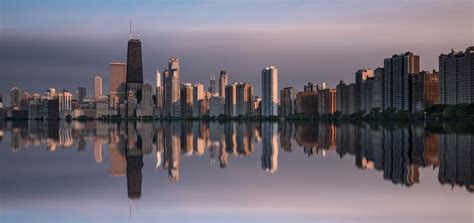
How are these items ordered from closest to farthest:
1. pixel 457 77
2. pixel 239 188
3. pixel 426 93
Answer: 1. pixel 239 188
2. pixel 457 77
3. pixel 426 93

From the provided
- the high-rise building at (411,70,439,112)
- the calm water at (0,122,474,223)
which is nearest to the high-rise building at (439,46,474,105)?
the high-rise building at (411,70,439,112)

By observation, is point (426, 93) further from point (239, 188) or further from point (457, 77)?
point (239, 188)

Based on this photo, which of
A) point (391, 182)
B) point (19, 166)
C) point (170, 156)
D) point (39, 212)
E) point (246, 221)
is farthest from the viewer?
point (170, 156)

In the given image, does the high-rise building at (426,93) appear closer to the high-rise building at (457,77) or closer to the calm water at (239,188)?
the high-rise building at (457,77)

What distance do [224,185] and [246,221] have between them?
260 inches

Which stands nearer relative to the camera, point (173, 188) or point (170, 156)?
point (173, 188)

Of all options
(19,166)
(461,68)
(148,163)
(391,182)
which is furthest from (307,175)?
(461,68)

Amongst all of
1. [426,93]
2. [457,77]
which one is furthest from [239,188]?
[426,93]

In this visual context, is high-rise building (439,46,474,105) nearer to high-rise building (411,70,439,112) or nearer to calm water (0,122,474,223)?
high-rise building (411,70,439,112)

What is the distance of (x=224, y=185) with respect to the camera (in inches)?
825

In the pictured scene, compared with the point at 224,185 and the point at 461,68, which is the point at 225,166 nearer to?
the point at 224,185

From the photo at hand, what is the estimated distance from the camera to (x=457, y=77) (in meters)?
180

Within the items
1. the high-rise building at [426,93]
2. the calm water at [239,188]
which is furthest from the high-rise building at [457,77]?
the calm water at [239,188]

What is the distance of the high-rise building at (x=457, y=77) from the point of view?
170500 millimetres
